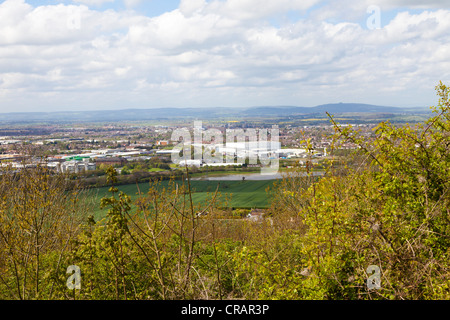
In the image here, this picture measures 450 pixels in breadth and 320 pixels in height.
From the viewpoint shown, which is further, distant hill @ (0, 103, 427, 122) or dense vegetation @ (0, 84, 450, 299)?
distant hill @ (0, 103, 427, 122)

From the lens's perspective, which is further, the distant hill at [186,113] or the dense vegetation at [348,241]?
the distant hill at [186,113]

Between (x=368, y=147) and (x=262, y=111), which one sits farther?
(x=262, y=111)

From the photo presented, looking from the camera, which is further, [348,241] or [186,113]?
[186,113]

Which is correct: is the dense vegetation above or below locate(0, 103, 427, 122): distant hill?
below

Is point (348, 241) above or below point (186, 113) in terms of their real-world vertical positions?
below

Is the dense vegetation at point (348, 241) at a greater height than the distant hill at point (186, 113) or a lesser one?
lesser
